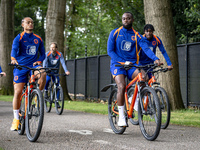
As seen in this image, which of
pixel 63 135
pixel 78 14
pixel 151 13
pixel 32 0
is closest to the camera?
pixel 63 135

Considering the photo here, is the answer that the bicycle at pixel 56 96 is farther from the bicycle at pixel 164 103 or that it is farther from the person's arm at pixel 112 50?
the person's arm at pixel 112 50

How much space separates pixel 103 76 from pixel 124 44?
9755mm

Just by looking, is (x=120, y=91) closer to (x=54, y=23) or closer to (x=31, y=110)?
(x=31, y=110)

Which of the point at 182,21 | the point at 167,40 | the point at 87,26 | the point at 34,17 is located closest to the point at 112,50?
the point at 167,40

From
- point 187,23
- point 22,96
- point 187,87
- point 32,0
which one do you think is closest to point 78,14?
point 32,0

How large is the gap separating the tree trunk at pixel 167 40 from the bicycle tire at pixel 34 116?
206 inches

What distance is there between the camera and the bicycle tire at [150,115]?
4.82m

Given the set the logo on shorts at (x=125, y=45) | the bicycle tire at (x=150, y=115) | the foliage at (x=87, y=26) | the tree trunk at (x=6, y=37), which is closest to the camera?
the bicycle tire at (x=150, y=115)

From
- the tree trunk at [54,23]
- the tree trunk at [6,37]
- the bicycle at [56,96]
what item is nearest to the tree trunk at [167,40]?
the bicycle at [56,96]

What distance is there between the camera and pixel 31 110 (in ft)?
17.4

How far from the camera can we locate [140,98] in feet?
17.3

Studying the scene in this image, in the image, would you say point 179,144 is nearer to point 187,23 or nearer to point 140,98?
point 140,98

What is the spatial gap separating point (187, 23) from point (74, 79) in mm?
7516

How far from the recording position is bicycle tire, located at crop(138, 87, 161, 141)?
15.8ft
